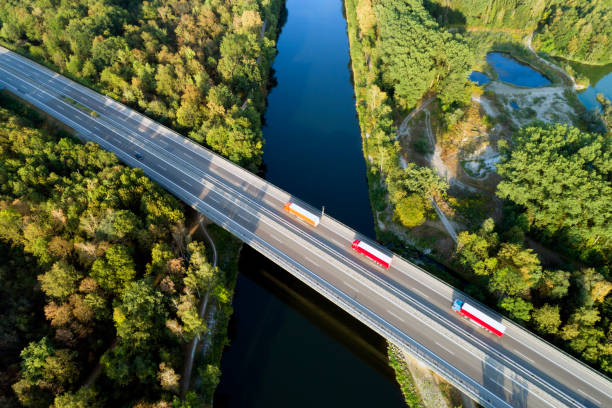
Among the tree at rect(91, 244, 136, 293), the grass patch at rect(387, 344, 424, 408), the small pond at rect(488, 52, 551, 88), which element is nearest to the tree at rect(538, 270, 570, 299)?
the grass patch at rect(387, 344, 424, 408)

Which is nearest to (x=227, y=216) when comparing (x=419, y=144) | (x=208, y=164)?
(x=208, y=164)

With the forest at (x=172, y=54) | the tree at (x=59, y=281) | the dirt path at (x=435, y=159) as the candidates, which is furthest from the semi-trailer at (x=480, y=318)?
the tree at (x=59, y=281)

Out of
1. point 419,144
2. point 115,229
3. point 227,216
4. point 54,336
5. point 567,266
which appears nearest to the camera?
point 54,336

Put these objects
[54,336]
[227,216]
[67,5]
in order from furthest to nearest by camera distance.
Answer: [67,5] < [227,216] < [54,336]

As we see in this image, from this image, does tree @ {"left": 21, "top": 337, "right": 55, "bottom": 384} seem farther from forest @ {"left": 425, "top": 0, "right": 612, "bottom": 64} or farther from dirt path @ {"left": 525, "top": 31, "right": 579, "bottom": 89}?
forest @ {"left": 425, "top": 0, "right": 612, "bottom": 64}

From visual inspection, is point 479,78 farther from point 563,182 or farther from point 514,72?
point 563,182

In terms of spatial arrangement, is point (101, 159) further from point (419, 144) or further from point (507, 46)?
point (507, 46)
